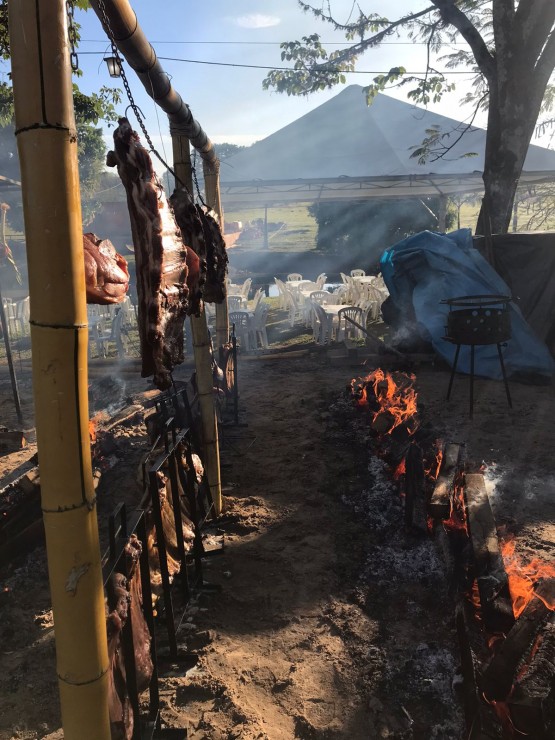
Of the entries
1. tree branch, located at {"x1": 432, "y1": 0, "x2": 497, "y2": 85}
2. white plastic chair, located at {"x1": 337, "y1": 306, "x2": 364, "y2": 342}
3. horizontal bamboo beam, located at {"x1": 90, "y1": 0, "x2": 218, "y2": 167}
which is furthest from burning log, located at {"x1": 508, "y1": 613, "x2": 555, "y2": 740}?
tree branch, located at {"x1": 432, "y1": 0, "x2": 497, "y2": 85}

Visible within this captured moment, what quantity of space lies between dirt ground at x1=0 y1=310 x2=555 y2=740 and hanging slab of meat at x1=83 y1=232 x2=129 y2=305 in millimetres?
2454

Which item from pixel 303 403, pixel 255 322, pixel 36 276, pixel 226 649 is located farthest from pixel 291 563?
pixel 255 322

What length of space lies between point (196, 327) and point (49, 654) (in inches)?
109

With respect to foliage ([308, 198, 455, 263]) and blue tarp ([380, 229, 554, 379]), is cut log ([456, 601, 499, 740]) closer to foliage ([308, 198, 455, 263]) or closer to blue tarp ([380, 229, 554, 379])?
blue tarp ([380, 229, 554, 379])

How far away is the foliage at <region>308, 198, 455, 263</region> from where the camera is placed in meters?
27.3

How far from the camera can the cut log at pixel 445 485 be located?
13.6 ft

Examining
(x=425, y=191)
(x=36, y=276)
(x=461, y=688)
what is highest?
(x=425, y=191)

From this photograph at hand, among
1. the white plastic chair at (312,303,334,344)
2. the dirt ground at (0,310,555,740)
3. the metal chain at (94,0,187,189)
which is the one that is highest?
the metal chain at (94,0,187,189)

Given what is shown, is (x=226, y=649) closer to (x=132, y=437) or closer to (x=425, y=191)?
(x=132, y=437)

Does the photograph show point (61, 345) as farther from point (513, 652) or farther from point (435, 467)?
point (435, 467)

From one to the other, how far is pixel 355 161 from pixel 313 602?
27.2 meters

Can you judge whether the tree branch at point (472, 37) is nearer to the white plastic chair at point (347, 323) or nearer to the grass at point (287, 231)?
the white plastic chair at point (347, 323)

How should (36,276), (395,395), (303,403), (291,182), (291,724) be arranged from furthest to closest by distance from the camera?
(291,182), (303,403), (395,395), (291,724), (36,276)

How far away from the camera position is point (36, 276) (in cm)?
151
